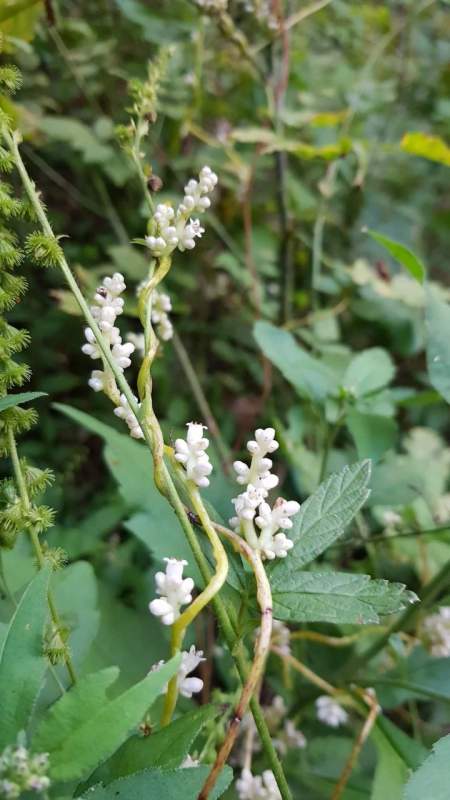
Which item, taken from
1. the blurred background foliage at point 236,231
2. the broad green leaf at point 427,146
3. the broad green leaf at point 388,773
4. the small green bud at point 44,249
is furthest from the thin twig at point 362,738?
the broad green leaf at point 427,146

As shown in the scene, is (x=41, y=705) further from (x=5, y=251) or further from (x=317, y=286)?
(x=317, y=286)

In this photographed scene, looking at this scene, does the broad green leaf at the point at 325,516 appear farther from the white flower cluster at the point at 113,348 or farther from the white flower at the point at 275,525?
the white flower cluster at the point at 113,348

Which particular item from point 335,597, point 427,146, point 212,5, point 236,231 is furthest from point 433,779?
point 236,231

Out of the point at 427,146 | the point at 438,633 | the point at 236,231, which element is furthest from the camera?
the point at 236,231

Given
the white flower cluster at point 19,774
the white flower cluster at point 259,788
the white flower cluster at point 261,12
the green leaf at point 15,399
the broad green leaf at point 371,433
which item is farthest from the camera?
the white flower cluster at point 261,12

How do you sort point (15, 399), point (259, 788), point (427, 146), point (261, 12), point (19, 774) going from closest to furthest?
point (19, 774), point (15, 399), point (259, 788), point (427, 146), point (261, 12)

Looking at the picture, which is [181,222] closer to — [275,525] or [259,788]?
[275,525]

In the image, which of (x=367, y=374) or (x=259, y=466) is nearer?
(x=259, y=466)
